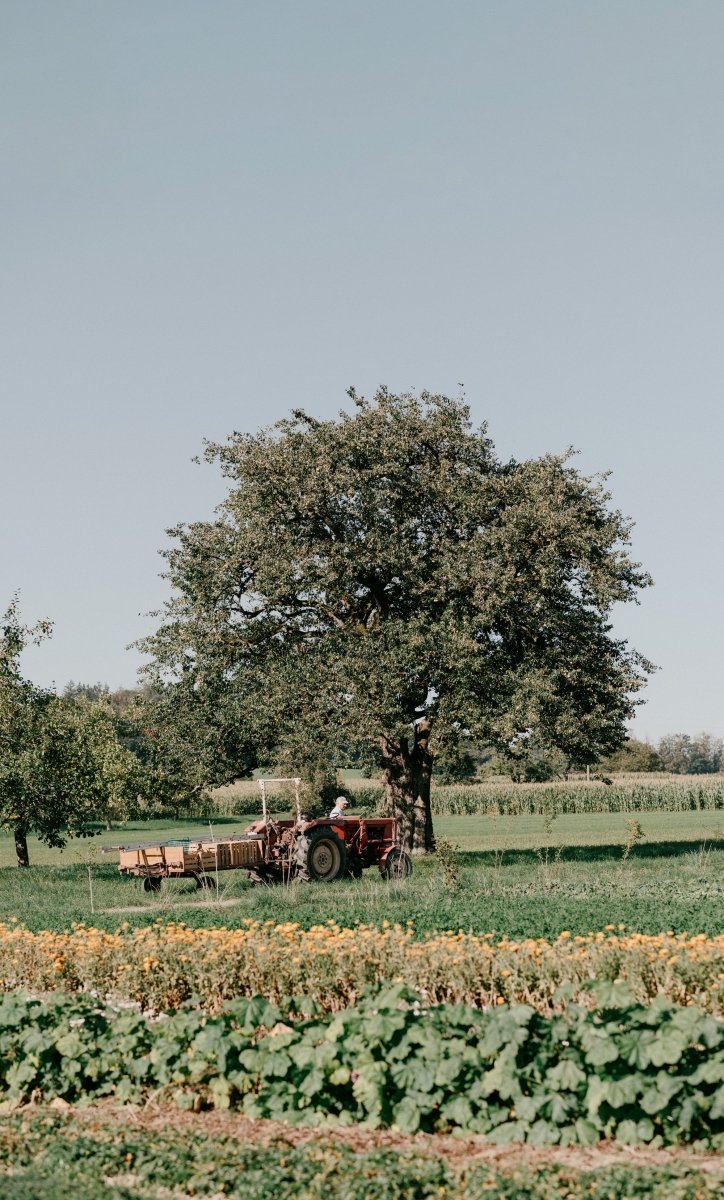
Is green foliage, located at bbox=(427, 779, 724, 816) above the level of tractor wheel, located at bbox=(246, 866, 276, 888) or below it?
below

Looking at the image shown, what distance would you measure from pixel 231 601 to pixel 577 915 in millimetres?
14696

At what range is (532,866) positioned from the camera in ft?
81.0

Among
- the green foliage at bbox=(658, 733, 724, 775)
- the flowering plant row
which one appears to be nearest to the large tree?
the flowering plant row

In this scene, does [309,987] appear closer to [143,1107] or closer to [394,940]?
[394,940]

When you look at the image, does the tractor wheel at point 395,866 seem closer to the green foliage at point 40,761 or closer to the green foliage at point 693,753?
the green foliage at point 40,761

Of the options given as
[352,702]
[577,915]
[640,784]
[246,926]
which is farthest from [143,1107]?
[640,784]

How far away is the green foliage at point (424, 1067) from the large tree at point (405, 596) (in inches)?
662

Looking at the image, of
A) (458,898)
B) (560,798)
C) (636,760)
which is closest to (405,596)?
(458,898)

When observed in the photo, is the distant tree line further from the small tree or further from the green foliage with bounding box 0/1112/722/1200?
the green foliage with bounding box 0/1112/722/1200

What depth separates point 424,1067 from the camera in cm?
685

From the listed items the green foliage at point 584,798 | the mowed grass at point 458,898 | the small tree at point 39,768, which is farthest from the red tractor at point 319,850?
the green foliage at point 584,798

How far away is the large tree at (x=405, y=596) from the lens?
2494 cm

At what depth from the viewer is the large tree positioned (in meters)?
24.9

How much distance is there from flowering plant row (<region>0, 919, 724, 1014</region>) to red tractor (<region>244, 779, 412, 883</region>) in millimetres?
9393
